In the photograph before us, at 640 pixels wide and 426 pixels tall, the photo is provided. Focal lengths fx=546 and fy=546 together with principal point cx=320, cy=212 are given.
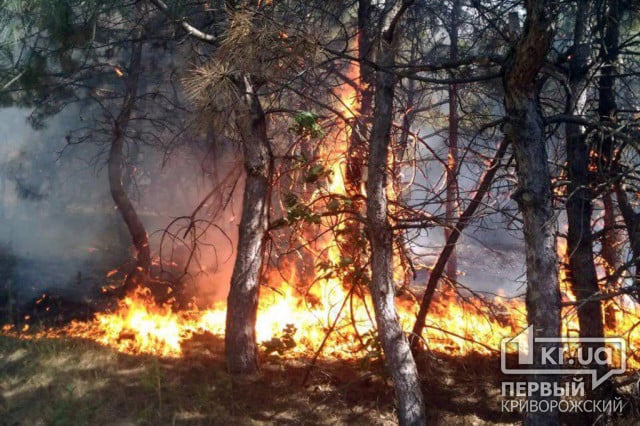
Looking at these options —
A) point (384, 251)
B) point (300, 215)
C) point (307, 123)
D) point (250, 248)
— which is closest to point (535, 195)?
point (384, 251)

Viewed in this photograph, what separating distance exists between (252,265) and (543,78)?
463 cm

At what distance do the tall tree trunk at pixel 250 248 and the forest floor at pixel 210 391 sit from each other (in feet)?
1.04

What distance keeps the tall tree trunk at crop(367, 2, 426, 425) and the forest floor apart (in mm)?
802

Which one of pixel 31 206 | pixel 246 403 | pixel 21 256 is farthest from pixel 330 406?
pixel 31 206

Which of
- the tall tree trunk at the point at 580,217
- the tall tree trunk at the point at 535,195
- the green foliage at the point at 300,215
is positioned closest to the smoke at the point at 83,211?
the green foliage at the point at 300,215

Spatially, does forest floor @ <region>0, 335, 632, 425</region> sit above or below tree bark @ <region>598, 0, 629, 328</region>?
below

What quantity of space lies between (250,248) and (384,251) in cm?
233

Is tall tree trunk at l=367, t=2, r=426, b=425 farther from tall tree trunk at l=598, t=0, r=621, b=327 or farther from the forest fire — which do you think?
tall tree trunk at l=598, t=0, r=621, b=327

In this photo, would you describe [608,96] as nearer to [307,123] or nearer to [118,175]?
[307,123]

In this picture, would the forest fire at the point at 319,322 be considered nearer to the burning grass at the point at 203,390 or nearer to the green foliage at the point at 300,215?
the burning grass at the point at 203,390

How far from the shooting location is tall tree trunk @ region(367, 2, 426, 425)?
256 inches

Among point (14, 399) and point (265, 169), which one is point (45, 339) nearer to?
point (14, 399)

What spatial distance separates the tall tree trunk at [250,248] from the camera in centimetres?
799

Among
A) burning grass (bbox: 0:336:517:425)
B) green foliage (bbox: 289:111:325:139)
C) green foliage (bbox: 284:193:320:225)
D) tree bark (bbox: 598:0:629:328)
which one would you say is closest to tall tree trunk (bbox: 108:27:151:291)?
burning grass (bbox: 0:336:517:425)
